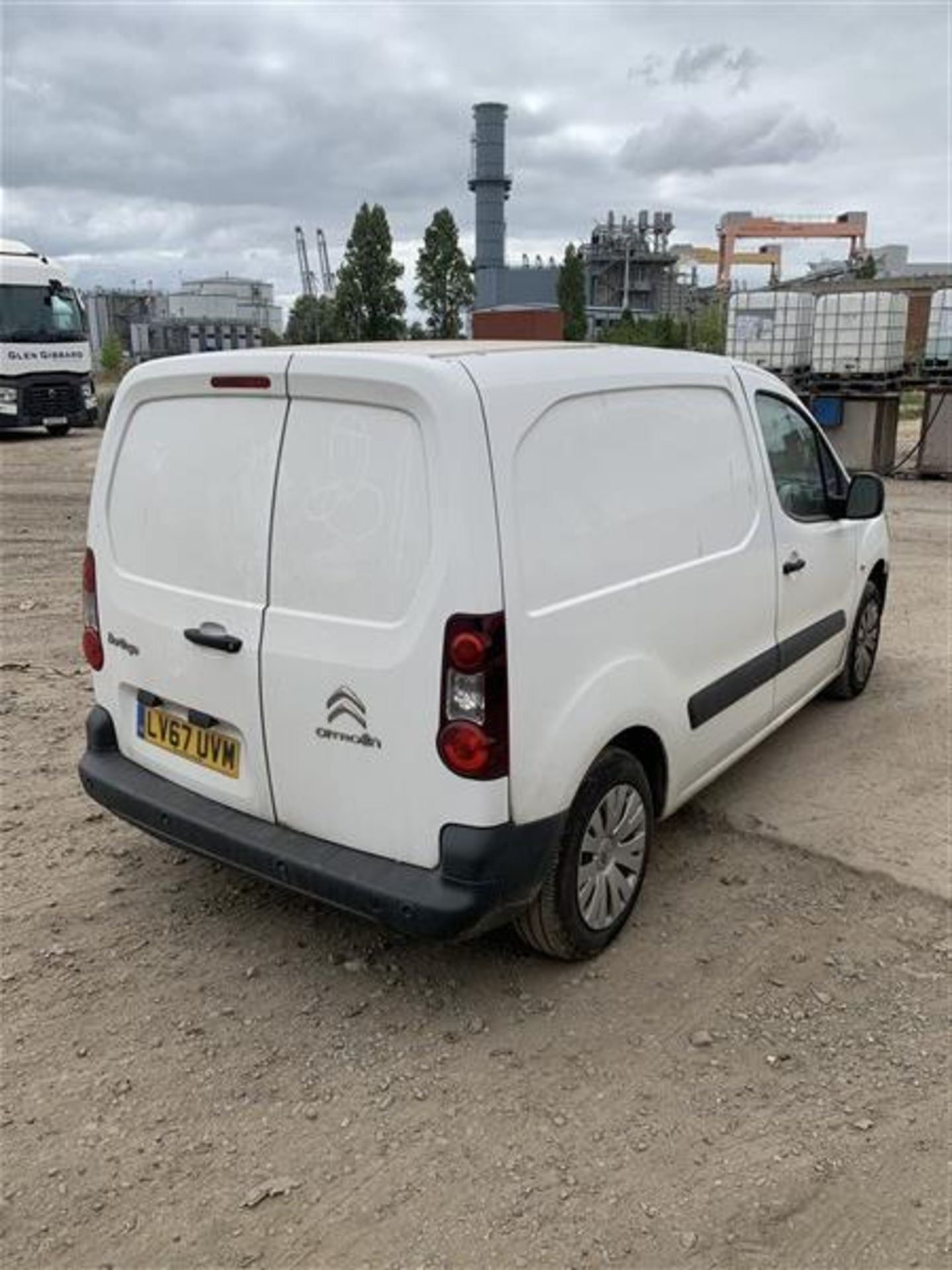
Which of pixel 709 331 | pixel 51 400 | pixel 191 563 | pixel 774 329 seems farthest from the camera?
pixel 709 331

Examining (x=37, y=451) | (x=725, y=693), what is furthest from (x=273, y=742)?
(x=37, y=451)

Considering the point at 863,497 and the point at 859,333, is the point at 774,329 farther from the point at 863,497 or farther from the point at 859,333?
the point at 863,497

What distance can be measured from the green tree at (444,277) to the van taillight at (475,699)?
5600cm

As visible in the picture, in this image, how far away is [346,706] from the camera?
2709 millimetres

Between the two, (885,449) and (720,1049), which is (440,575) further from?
(885,449)

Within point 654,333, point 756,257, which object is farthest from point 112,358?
point 756,257

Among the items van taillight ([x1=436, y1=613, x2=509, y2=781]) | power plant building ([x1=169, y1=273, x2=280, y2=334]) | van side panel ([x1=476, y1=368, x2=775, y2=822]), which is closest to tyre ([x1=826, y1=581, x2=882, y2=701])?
van side panel ([x1=476, y1=368, x2=775, y2=822])

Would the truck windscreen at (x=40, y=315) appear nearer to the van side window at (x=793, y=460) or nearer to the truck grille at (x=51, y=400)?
the truck grille at (x=51, y=400)

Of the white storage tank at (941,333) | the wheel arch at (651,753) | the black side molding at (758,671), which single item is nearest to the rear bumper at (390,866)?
the wheel arch at (651,753)

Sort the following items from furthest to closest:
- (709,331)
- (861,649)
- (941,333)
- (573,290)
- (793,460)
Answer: (573,290) < (709,331) < (941,333) < (861,649) < (793,460)

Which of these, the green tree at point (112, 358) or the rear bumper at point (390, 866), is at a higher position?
the green tree at point (112, 358)

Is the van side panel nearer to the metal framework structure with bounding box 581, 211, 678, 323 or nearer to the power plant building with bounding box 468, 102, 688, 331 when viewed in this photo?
the power plant building with bounding box 468, 102, 688, 331

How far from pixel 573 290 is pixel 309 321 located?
2058cm

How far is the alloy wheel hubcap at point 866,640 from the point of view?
17.8ft
